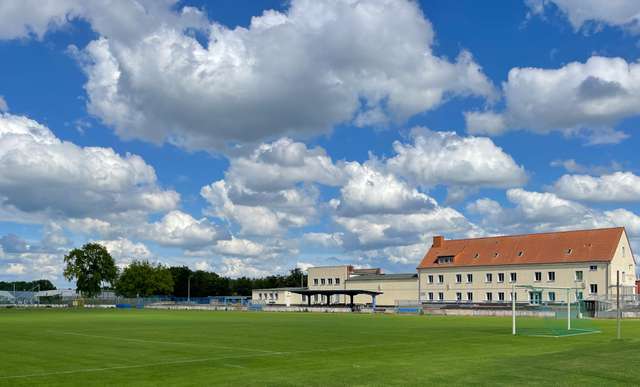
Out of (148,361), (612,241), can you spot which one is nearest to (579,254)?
(612,241)

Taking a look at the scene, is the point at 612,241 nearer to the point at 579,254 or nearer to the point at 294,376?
the point at 579,254

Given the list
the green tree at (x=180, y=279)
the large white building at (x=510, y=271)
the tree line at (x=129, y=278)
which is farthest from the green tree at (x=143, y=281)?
the large white building at (x=510, y=271)

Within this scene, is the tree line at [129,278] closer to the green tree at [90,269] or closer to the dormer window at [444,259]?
the green tree at [90,269]

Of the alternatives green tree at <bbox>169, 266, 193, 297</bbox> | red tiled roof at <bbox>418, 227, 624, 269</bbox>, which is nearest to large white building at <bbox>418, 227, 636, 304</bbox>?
red tiled roof at <bbox>418, 227, 624, 269</bbox>

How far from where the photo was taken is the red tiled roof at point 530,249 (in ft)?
313

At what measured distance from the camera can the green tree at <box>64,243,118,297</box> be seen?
5728 inches

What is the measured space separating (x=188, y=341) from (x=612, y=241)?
78.9 meters

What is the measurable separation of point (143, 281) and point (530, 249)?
A: 3584 inches

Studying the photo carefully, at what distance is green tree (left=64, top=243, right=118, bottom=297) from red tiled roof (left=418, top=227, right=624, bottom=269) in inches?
2939

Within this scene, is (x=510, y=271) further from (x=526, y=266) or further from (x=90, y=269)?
(x=90, y=269)

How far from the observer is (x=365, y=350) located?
90.2 feet

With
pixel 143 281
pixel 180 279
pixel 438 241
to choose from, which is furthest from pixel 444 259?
pixel 180 279

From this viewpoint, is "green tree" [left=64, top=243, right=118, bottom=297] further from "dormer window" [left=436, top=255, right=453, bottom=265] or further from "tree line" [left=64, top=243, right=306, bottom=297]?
"dormer window" [left=436, top=255, right=453, bottom=265]

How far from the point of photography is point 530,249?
102 m
